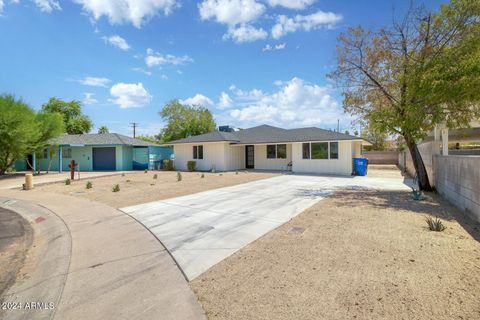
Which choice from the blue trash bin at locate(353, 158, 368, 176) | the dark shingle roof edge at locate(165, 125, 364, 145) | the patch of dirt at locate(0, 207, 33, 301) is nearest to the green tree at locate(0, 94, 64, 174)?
the dark shingle roof edge at locate(165, 125, 364, 145)

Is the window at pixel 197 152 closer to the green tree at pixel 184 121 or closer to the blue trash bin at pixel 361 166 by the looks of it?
the blue trash bin at pixel 361 166

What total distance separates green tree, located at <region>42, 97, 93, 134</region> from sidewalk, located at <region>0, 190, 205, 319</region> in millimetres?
40482

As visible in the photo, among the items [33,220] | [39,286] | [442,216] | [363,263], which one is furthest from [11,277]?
[442,216]

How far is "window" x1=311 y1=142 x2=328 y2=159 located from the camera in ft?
58.3

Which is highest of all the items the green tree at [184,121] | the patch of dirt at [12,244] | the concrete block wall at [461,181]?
the green tree at [184,121]

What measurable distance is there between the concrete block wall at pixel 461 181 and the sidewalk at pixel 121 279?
6.80 metres

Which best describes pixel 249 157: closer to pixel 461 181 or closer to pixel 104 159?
pixel 104 159

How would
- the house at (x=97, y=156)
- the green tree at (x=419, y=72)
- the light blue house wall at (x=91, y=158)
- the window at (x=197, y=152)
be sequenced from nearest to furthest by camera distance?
the green tree at (x=419, y=72)
the window at (x=197, y=152)
the house at (x=97, y=156)
the light blue house wall at (x=91, y=158)

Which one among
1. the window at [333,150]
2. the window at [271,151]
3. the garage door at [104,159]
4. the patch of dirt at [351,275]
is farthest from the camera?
the garage door at [104,159]

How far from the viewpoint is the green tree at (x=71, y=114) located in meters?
39.5

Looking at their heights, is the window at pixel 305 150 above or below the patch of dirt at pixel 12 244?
above

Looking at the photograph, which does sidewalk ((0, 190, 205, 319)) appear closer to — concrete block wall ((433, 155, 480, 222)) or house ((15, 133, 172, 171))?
concrete block wall ((433, 155, 480, 222))

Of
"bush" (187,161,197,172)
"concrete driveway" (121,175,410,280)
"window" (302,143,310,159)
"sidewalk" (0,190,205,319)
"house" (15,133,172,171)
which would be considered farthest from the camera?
"house" (15,133,172,171)

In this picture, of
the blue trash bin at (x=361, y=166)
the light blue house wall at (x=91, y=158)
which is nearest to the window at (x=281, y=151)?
the blue trash bin at (x=361, y=166)
